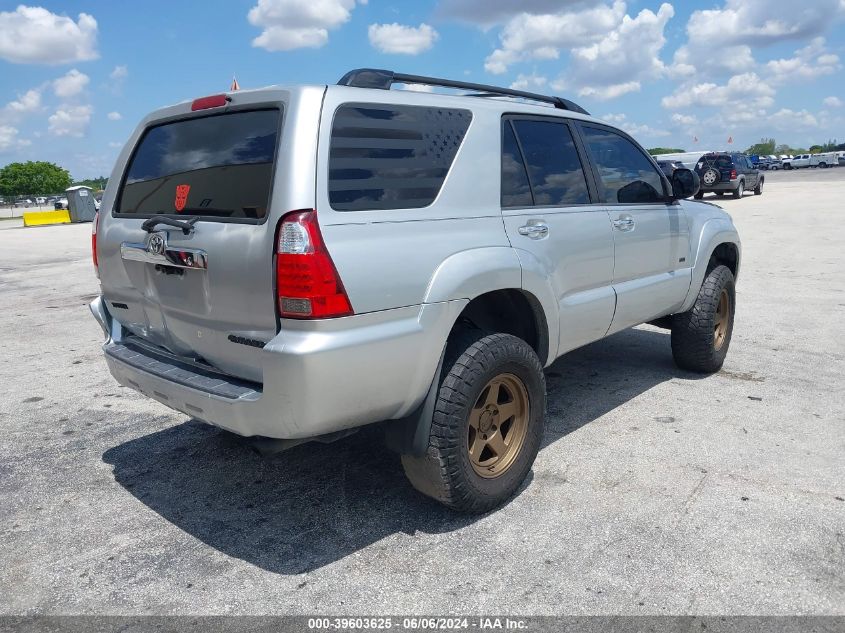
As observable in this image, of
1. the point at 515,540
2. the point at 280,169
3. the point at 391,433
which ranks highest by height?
the point at 280,169

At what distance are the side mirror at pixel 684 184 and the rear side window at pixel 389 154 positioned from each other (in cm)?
213

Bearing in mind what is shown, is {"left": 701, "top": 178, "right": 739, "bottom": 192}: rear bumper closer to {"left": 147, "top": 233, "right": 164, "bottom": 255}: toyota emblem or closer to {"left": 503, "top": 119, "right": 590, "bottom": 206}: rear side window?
{"left": 503, "top": 119, "right": 590, "bottom": 206}: rear side window


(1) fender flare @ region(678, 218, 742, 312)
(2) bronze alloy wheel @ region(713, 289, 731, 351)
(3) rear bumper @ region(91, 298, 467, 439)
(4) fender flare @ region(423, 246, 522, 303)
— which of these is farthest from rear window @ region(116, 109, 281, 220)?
(2) bronze alloy wheel @ region(713, 289, 731, 351)

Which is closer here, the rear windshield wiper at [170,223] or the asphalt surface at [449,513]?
the asphalt surface at [449,513]

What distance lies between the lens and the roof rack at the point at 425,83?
3090 millimetres

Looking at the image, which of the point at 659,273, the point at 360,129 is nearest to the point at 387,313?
the point at 360,129

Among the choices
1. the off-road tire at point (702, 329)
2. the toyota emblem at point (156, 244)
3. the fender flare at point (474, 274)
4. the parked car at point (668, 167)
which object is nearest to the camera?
the fender flare at point (474, 274)

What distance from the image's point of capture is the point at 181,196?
3166 millimetres

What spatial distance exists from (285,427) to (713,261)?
408 centimetres

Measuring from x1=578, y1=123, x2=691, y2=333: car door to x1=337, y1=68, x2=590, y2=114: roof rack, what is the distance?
0.28 metres

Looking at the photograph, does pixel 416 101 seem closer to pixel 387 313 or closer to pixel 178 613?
pixel 387 313

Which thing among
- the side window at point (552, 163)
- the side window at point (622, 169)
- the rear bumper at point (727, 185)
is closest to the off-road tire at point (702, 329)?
the side window at point (622, 169)

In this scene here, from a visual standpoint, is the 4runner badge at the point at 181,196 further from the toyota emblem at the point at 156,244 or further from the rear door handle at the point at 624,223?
the rear door handle at the point at 624,223

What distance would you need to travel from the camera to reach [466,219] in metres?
3.12
